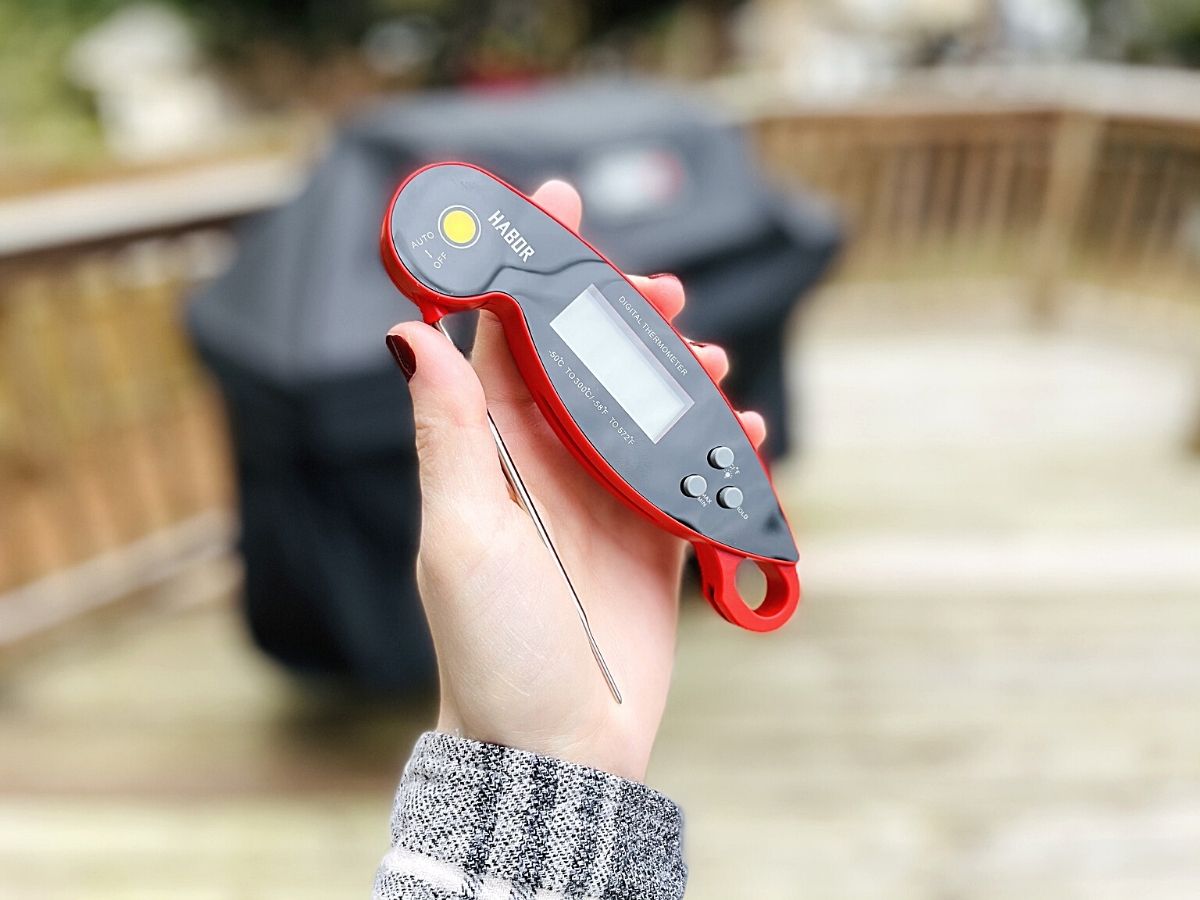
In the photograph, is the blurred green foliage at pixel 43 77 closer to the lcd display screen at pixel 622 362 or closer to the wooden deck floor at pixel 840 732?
the wooden deck floor at pixel 840 732

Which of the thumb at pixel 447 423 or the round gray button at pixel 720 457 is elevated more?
the thumb at pixel 447 423

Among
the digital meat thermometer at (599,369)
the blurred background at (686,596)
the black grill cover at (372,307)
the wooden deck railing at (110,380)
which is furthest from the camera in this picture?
the wooden deck railing at (110,380)

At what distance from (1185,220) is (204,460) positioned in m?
4.01

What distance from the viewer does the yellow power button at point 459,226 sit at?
2.56 feet

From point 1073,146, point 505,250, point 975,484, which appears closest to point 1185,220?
point 1073,146

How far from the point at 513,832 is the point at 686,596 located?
1987 mm

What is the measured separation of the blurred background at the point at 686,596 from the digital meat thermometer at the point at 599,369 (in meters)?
0.91

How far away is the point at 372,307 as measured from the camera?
1761 millimetres

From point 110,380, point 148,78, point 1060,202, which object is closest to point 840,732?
point 110,380

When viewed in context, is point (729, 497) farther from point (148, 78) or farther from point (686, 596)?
point (148, 78)

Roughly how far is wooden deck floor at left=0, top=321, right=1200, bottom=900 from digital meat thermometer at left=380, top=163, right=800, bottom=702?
1.18 m

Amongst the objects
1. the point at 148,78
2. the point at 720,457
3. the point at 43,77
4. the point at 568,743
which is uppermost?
the point at 720,457

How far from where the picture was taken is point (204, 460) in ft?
9.46

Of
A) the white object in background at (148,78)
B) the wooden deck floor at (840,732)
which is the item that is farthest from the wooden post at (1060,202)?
the white object in background at (148,78)
